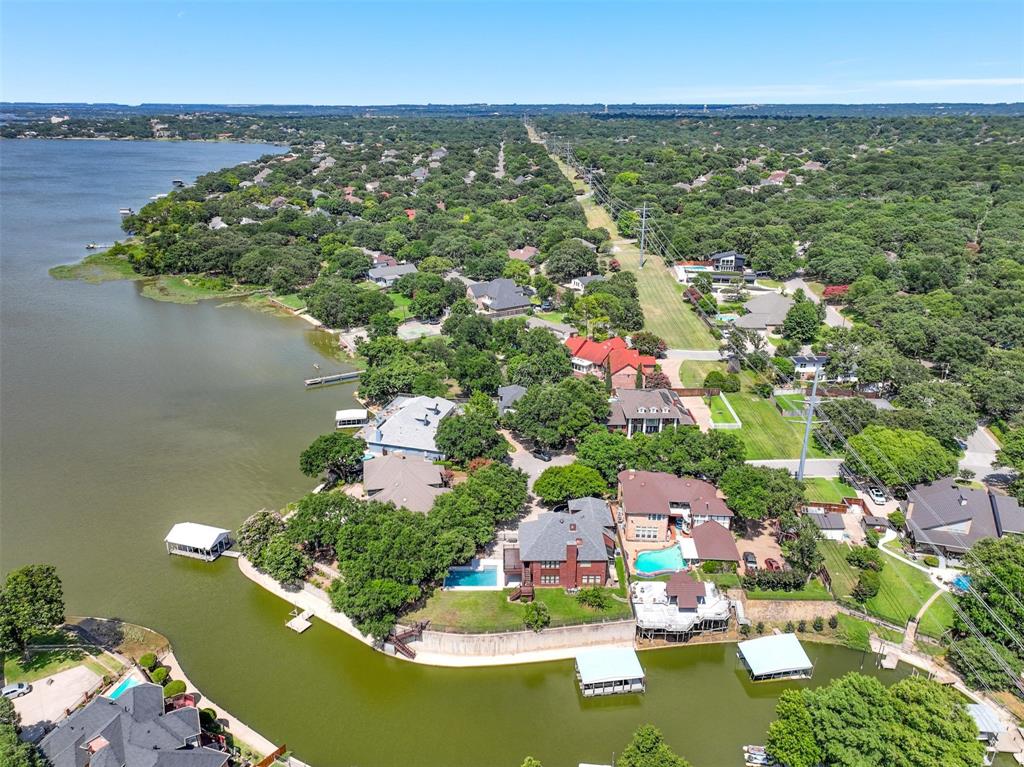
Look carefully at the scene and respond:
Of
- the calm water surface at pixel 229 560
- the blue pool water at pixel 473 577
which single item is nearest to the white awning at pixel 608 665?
the calm water surface at pixel 229 560

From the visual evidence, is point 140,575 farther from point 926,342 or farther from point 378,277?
point 926,342

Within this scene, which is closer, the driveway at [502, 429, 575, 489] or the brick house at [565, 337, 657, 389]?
the driveway at [502, 429, 575, 489]

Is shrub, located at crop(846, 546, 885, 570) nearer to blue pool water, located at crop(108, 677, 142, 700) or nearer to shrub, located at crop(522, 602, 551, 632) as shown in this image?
shrub, located at crop(522, 602, 551, 632)

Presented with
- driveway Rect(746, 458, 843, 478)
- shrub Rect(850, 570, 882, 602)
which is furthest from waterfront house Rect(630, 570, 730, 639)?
driveway Rect(746, 458, 843, 478)

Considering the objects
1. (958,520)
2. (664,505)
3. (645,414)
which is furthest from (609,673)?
(958,520)

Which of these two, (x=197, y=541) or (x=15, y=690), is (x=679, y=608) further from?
(x=15, y=690)

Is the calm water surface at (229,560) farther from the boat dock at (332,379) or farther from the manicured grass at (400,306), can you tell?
the manicured grass at (400,306)
